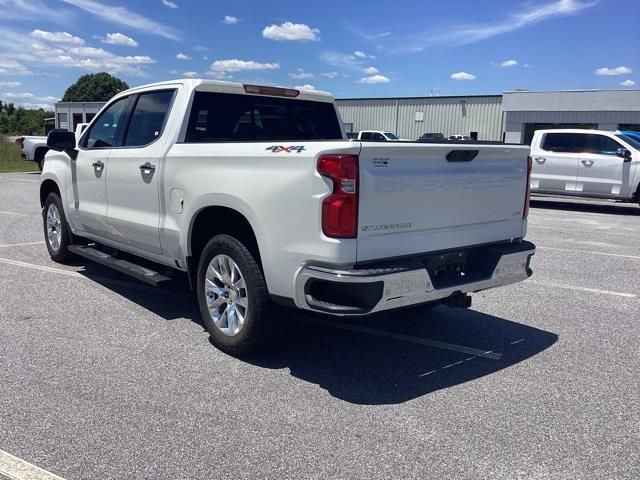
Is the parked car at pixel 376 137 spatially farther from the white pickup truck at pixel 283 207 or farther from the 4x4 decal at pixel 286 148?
the 4x4 decal at pixel 286 148

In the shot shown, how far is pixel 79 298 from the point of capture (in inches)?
241

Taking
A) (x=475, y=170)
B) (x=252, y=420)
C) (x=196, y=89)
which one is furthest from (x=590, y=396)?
(x=196, y=89)

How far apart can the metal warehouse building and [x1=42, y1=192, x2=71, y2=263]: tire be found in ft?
106

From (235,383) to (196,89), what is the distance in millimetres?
2552

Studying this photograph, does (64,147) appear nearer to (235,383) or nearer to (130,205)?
(130,205)

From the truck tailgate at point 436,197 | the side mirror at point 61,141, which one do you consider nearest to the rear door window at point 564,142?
the truck tailgate at point 436,197

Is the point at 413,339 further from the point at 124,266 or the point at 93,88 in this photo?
the point at 93,88

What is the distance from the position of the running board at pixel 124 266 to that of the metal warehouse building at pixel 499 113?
110 ft

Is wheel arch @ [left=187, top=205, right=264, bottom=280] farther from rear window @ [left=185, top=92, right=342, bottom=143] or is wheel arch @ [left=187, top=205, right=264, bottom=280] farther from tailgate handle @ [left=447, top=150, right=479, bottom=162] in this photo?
tailgate handle @ [left=447, top=150, right=479, bottom=162]

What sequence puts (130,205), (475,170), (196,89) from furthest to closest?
(130,205) → (196,89) → (475,170)

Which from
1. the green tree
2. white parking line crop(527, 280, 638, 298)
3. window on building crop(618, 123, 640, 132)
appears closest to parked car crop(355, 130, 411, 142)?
white parking line crop(527, 280, 638, 298)

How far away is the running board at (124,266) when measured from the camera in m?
5.24

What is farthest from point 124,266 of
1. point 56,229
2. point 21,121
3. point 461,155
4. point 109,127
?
point 21,121

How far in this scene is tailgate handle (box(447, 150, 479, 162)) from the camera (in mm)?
4180
